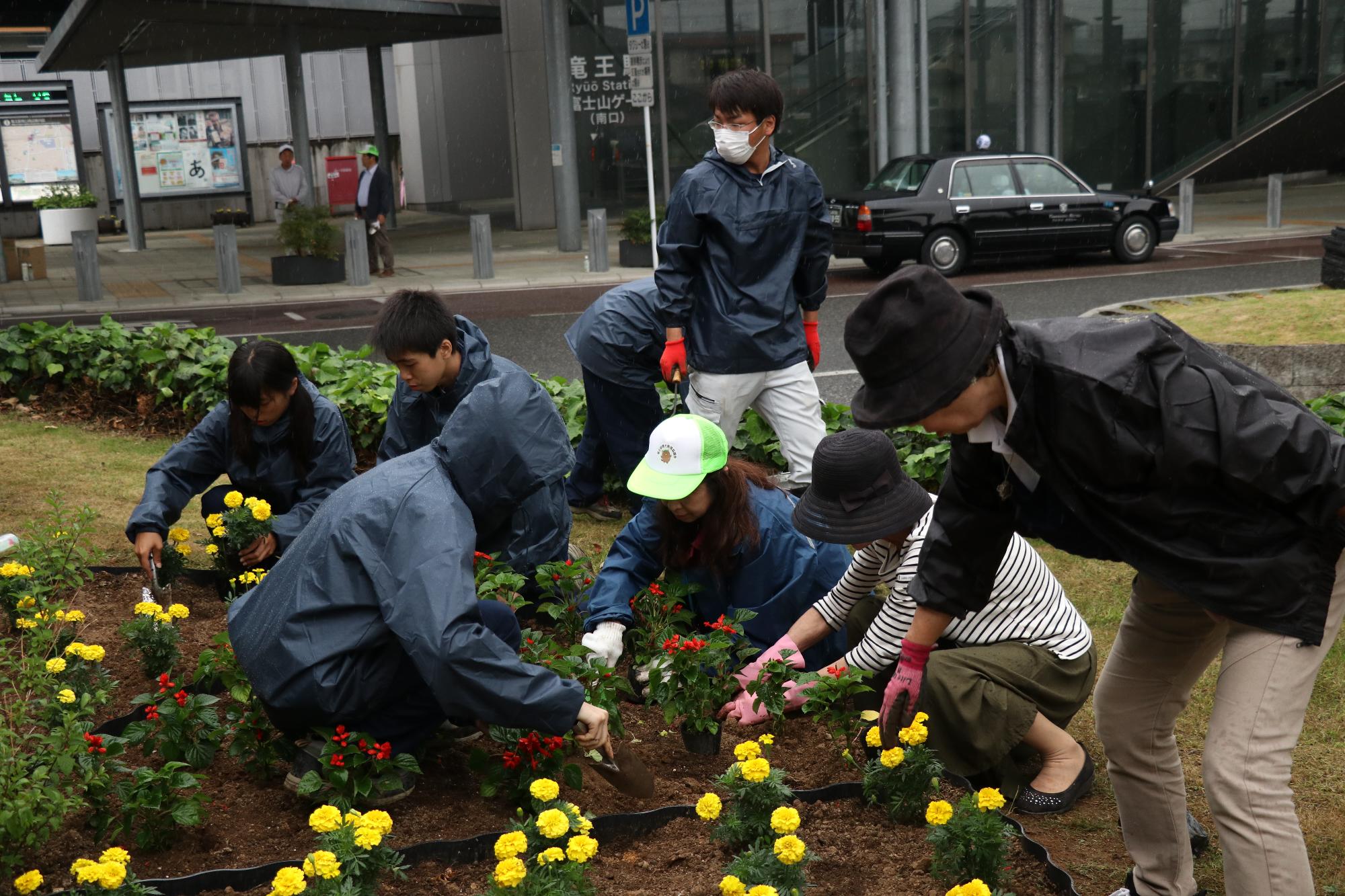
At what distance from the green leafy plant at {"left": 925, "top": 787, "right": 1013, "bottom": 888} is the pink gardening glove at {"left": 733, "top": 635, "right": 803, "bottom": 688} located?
0.76 meters

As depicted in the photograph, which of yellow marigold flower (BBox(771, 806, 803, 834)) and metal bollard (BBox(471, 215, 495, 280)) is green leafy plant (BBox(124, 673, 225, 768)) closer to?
yellow marigold flower (BBox(771, 806, 803, 834))

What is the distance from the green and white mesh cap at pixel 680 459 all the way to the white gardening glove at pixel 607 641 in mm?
411

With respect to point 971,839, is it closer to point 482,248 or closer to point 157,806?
point 157,806

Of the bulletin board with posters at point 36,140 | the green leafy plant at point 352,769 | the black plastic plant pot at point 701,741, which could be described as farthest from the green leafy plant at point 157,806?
the bulletin board with posters at point 36,140

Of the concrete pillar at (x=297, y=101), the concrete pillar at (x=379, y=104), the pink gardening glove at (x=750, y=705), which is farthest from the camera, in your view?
the concrete pillar at (x=379, y=104)

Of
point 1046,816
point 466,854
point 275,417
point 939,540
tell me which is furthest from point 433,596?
point 275,417

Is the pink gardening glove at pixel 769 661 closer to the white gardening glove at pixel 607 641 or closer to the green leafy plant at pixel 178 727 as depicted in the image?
the white gardening glove at pixel 607 641

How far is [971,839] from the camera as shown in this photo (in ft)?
8.92

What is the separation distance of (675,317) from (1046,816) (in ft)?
8.27

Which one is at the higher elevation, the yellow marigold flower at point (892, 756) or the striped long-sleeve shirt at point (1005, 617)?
the striped long-sleeve shirt at point (1005, 617)

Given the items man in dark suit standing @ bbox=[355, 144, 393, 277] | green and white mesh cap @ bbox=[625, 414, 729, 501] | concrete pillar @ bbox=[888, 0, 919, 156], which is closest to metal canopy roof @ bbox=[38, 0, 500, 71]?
man in dark suit standing @ bbox=[355, 144, 393, 277]

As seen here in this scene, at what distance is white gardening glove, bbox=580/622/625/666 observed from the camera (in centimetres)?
379

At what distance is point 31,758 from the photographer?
268cm

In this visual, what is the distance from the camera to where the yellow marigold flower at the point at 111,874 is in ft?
7.67
